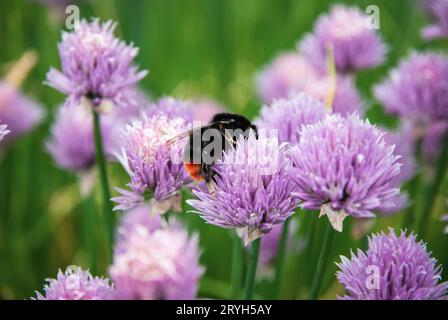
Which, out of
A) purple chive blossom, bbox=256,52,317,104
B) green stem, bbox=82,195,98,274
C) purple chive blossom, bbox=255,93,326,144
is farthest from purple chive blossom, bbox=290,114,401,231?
purple chive blossom, bbox=256,52,317,104

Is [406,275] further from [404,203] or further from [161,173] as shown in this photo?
[404,203]

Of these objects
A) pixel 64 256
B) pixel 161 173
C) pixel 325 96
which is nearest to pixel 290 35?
pixel 325 96

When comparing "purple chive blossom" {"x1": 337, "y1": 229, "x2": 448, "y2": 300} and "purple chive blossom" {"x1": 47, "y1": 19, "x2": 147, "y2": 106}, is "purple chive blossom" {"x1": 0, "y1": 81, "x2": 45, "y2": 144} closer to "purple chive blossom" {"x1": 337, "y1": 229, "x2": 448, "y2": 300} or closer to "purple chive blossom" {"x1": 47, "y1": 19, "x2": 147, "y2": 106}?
"purple chive blossom" {"x1": 47, "y1": 19, "x2": 147, "y2": 106}

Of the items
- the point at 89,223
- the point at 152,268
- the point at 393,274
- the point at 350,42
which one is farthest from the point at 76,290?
the point at 350,42

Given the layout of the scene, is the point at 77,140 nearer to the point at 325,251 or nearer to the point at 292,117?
the point at 292,117

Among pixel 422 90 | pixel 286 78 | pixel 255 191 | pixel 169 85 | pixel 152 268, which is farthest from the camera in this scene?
pixel 169 85

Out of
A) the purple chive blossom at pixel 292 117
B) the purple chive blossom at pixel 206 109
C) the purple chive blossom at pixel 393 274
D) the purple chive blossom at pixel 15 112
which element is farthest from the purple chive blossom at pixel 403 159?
the purple chive blossom at pixel 15 112
